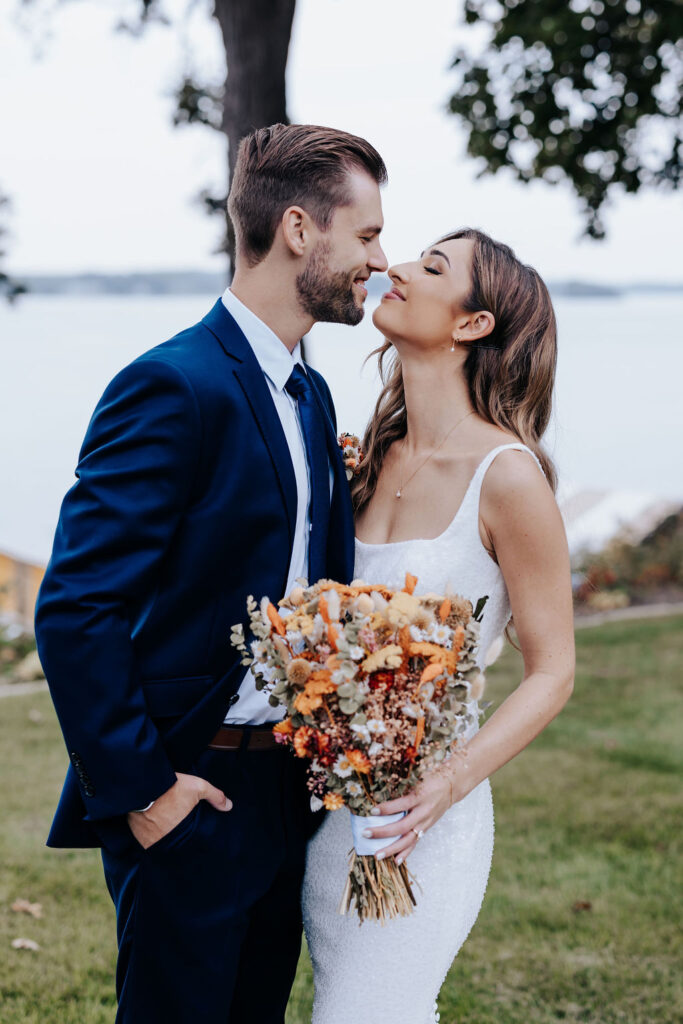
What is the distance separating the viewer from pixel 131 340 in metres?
64.3

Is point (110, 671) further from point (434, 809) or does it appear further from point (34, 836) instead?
point (34, 836)

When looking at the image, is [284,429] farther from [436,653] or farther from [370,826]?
[370,826]

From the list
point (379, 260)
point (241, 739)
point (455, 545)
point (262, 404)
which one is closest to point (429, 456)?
point (455, 545)

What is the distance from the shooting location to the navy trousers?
2.64m

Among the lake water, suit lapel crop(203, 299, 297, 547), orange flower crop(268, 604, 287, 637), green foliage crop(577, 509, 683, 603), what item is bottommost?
the lake water

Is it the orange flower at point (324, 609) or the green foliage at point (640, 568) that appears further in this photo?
the green foliage at point (640, 568)

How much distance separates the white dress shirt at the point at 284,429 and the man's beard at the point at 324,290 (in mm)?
128

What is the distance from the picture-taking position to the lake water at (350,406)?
16375mm

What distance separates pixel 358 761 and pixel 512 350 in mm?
1521

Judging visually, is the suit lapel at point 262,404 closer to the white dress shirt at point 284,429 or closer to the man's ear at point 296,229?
the white dress shirt at point 284,429

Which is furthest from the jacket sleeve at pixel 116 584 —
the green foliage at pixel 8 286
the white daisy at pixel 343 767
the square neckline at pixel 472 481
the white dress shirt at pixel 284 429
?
the green foliage at pixel 8 286

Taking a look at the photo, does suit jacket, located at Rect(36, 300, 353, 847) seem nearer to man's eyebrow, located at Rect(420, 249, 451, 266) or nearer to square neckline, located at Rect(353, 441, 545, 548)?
square neckline, located at Rect(353, 441, 545, 548)

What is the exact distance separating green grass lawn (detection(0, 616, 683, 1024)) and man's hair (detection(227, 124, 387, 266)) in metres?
1.98

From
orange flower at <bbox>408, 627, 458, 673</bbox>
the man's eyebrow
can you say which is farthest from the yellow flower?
the man's eyebrow
